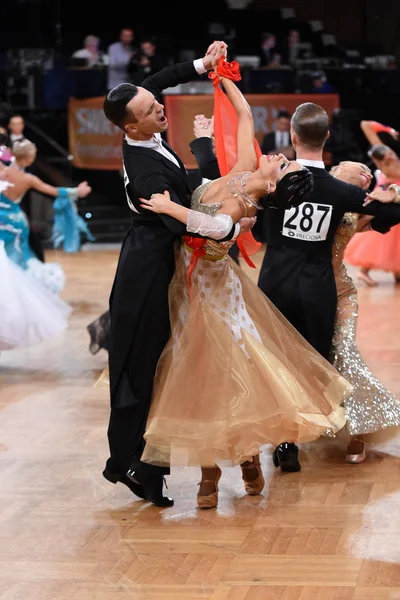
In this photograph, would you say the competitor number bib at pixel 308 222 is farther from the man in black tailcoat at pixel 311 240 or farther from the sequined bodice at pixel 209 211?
the sequined bodice at pixel 209 211

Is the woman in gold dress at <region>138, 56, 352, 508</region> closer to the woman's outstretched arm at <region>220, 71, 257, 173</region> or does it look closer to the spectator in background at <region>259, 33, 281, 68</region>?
the woman's outstretched arm at <region>220, 71, 257, 173</region>

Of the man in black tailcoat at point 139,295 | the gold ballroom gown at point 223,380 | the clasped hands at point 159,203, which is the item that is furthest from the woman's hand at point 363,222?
the clasped hands at point 159,203

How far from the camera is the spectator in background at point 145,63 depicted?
11880mm

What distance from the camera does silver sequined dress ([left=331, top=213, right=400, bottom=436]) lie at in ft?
13.0

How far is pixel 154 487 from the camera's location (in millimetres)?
3562

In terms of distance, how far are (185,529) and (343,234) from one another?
1.39 meters

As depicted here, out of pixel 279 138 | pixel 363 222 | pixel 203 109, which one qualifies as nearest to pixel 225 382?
pixel 363 222

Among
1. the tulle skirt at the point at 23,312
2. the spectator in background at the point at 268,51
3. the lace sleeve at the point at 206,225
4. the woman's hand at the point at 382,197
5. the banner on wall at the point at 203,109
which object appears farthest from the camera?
the spectator in background at the point at 268,51

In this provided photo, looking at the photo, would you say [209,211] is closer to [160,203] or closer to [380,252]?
[160,203]

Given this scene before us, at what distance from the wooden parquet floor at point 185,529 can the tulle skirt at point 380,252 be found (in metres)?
4.24

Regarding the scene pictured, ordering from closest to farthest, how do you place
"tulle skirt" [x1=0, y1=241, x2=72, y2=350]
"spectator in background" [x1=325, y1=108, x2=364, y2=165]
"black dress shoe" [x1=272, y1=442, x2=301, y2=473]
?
"black dress shoe" [x1=272, y1=442, x2=301, y2=473] → "tulle skirt" [x1=0, y1=241, x2=72, y2=350] → "spectator in background" [x1=325, y1=108, x2=364, y2=165]

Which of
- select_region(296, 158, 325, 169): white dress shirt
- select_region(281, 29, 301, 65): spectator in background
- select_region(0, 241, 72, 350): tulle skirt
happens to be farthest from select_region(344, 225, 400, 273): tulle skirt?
select_region(281, 29, 301, 65): spectator in background

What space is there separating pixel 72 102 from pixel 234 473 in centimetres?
899

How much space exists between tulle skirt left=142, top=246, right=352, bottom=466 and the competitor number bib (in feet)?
1.38
